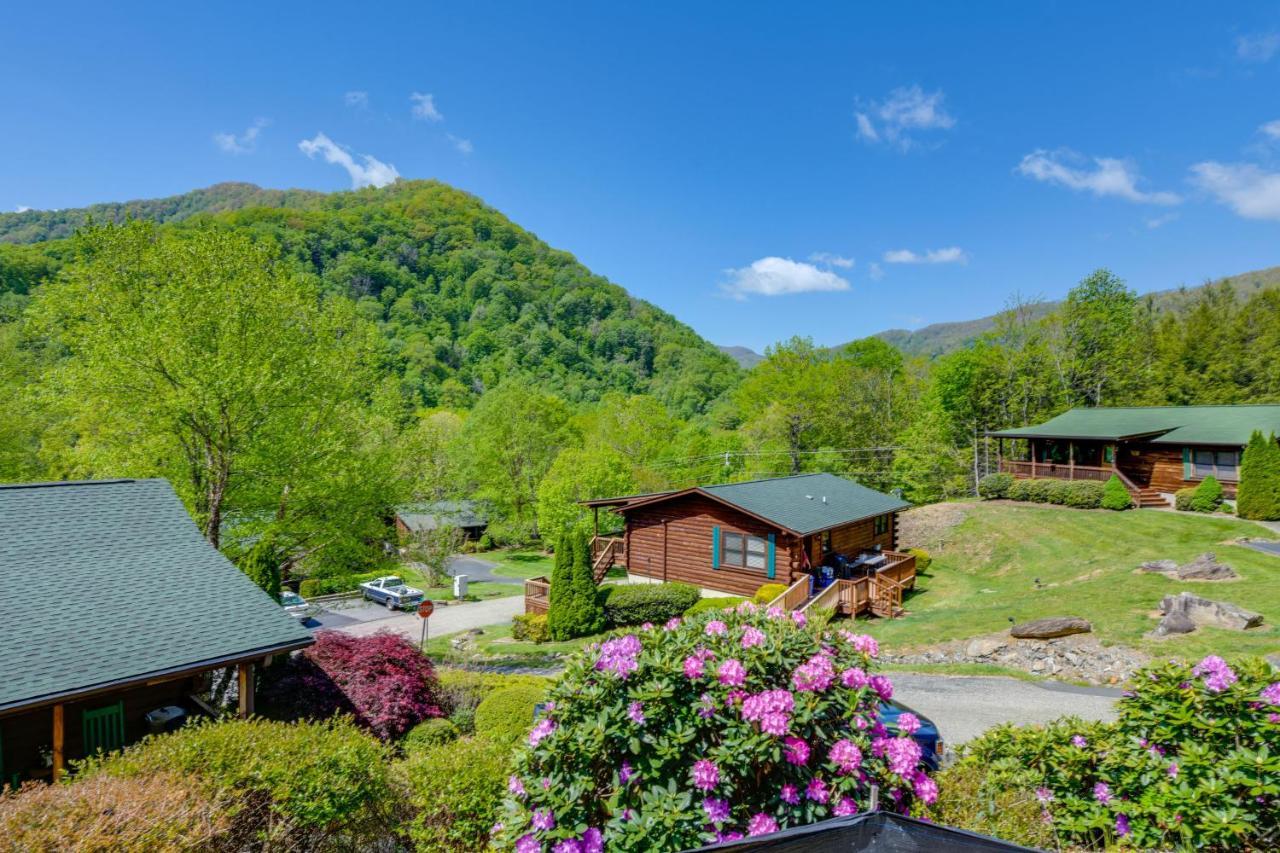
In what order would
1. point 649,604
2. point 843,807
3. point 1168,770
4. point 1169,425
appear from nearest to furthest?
point 843,807
point 1168,770
point 649,604
point 1169,425

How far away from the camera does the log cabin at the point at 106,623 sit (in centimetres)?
809

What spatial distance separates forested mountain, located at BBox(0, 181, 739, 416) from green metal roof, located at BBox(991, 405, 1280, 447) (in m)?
42.2

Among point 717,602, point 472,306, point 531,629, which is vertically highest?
point 472,306

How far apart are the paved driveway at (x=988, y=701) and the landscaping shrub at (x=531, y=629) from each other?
11.6m

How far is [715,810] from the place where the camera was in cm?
398

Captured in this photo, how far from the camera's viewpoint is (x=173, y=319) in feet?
57.0

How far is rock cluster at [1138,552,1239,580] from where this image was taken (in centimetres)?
1611

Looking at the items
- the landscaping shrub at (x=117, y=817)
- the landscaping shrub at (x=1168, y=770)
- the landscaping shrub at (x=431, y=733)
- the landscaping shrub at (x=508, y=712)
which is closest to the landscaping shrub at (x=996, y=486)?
the landscaping shrub at (x=508, y=712)

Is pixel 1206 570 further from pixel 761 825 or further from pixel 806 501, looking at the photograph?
pixel 761 825

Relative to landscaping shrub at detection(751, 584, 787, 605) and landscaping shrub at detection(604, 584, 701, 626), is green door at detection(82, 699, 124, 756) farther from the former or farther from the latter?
landscaping shrub at detection(751, 584, 787, 605)

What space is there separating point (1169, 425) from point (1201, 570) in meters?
18.1

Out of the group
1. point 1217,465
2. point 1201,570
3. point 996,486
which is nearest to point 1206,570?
point 1201,570

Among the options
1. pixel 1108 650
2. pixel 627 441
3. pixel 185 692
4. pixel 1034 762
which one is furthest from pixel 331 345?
pixel 627 441

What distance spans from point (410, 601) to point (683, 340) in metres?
69.8
